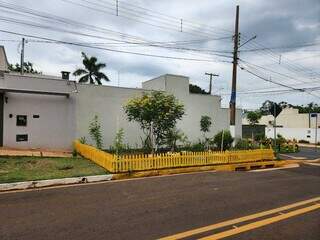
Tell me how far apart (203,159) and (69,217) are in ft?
31.0

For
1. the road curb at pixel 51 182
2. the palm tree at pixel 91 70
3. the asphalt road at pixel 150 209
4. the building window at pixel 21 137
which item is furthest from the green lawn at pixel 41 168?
the palm tree at pixel 91 70

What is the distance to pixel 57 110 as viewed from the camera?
800 inches

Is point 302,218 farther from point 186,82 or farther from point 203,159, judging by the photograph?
point 186,82

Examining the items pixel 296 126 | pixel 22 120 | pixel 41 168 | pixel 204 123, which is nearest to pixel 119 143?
pixel 22 120

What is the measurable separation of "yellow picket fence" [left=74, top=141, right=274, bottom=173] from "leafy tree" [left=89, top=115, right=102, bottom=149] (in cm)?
162

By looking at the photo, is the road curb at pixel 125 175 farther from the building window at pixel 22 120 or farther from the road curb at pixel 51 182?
the building window at pixel 22 120

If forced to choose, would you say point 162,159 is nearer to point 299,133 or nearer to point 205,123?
point 205,123

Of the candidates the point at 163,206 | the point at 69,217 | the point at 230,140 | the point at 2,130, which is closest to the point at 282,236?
the point at 163,206

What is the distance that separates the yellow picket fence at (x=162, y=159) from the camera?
1279 centimetres

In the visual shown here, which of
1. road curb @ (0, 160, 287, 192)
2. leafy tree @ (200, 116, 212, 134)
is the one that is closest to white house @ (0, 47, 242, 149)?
leafy tree @ (200, 116, 212, 134)

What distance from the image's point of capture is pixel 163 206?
784 cm

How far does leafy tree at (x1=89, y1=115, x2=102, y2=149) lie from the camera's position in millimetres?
20188

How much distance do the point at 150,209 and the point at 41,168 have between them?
22.1 feet

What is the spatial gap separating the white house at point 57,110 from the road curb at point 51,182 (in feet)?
31.1
